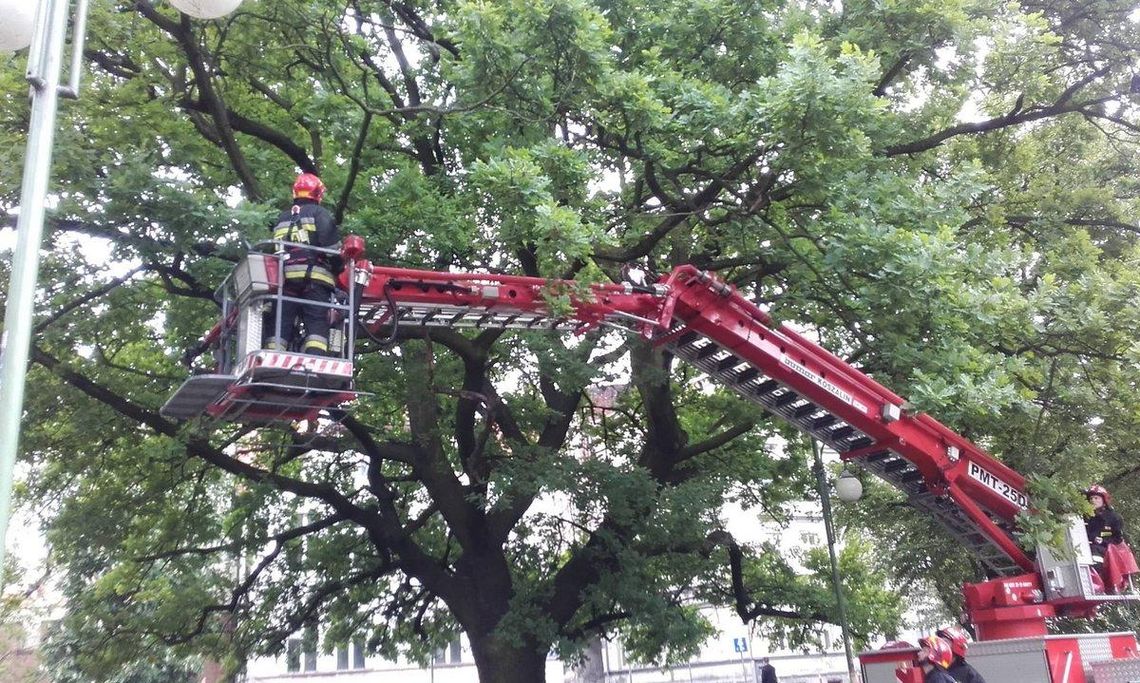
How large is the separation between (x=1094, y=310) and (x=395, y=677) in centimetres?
3618

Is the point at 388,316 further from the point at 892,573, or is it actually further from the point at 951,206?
the point at 892,573

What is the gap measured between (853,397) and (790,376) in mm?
727

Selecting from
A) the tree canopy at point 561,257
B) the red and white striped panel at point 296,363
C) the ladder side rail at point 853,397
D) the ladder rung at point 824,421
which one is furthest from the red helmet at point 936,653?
the red and white striped panel at point 296,363

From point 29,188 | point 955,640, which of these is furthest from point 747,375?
point 29,188

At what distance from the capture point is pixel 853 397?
1021 cm

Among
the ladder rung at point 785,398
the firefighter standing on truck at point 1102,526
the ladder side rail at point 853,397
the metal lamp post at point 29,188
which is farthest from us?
the firefighter standing on truck at point 1102,526

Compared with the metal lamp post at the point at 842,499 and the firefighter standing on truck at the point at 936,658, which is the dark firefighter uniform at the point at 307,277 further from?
the metal lamp post at the point at 842,499

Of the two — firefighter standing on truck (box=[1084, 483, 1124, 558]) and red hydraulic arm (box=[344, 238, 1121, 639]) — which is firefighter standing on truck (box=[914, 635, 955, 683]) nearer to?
red hydraulic arm (box=[344, 238, 1121, 639])

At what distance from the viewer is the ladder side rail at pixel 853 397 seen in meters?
9.77

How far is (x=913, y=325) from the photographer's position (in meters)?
9.70

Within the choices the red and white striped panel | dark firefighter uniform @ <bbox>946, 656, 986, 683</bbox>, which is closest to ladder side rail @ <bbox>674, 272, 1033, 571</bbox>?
dark firefighter uniform @ <bbox>946, 656, 986, 683</bbox>

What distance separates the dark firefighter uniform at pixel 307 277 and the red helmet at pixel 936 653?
5542 mm

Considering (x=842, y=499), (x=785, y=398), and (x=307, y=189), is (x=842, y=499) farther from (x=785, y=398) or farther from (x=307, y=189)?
(x=307, y=189)

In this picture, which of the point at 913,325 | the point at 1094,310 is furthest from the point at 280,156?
the point at 1094,310
